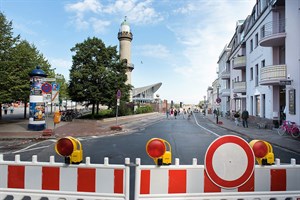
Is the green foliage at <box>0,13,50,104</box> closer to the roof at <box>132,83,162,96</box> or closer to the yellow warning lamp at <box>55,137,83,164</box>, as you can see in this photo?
the yellow warning lamp at <box>55,137,83,164</box>

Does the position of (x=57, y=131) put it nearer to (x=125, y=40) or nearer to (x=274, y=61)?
(x=274, y=61)

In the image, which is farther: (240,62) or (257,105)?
(240,62)

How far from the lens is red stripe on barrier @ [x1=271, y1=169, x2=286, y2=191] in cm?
310

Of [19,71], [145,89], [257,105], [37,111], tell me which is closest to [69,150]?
[37,111]

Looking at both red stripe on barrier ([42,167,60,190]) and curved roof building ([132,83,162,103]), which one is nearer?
red stripe on barrier ([42,167,60,190])

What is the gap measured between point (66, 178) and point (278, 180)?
277cm

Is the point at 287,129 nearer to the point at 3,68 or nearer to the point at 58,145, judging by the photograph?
the point at 58,145

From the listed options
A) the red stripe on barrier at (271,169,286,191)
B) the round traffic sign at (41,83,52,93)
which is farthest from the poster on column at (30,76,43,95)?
the red stripe on barrier at (271,169,286,191)

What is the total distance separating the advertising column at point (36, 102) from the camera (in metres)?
16.2

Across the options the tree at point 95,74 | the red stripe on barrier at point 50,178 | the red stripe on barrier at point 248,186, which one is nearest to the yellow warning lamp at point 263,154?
the red stripe on barrier at point 248,186

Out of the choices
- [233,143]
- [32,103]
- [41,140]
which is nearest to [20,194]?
[233,143]

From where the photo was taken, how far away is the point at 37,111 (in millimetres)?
16344

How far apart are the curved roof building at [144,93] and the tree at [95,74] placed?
5975 centimetres

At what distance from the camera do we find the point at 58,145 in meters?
3.08
